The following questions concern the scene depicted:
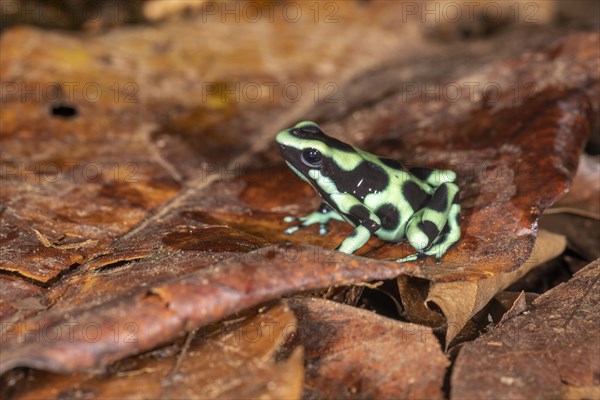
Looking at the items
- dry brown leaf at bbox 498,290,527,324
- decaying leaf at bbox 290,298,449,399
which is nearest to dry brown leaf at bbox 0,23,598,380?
dry brown leaf at bbox 498,290,527,324

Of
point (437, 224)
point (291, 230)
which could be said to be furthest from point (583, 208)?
point (291, 230)

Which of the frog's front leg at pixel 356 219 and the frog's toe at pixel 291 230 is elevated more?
the frog's front leg at pixel 356 219

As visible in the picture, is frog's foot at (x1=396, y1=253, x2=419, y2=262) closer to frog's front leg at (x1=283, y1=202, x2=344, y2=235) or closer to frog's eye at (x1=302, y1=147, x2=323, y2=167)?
frog's front leg at (x1=283, y1=202, x2=344, y2=235)

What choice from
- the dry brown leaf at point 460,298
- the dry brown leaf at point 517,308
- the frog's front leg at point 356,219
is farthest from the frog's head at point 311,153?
the dry brown leaf at point 517,308

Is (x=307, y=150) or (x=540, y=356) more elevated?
(x=307, y=150)

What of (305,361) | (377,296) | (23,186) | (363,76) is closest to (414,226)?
(377,296)

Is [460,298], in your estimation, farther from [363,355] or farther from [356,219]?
[356,219]

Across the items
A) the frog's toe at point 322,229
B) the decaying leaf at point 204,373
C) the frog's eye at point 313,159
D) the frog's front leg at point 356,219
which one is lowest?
the frog's toe at point 322,229

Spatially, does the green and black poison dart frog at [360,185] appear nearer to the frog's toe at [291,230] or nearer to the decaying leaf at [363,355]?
the frog's toe at [291,230]
